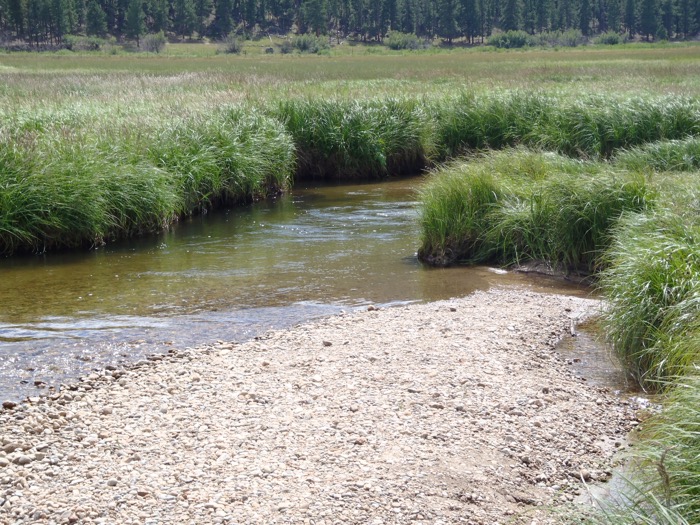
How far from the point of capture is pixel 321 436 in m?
6.30

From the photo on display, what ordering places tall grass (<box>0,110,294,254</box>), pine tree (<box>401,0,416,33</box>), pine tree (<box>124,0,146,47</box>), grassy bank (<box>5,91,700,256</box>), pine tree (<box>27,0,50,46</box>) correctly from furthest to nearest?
pine tree (<box>401,0,416,33</box>) < pine tree (<box>124,0,146,47</box>) < pine tree (<box>27,0,50,46</box>) < tall grass (<box>0,110,294,254</box>) < grassy bank (<box>5,91,700,256</box>)

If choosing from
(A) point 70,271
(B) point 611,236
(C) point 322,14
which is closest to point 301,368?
(B) point 611,236

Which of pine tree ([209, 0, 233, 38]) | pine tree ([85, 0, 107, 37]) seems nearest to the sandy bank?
pine tree ([85, 0, 107, 37])

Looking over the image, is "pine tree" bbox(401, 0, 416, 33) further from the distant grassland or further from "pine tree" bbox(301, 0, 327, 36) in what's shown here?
the distant grassland

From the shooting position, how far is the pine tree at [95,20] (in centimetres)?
11744

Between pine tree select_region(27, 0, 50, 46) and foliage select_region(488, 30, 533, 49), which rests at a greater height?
pine tree select_region(27, 0, 50, 46)

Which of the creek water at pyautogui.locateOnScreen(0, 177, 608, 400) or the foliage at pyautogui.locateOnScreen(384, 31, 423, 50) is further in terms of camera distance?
the foliage at pyautogui.locateOnScreen(384, 31, 423, 50)

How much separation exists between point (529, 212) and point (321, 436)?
6949 millimetres

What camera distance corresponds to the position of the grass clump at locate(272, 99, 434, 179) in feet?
69.1

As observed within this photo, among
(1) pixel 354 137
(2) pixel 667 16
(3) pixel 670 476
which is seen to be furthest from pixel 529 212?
(2) pixel 667 16

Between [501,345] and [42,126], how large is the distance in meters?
12.1

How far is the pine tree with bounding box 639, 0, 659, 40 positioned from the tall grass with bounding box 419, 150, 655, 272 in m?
129

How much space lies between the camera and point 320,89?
27.0 metres

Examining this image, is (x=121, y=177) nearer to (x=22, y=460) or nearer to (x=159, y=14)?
(x=22, y=460)
